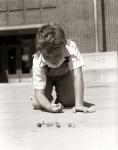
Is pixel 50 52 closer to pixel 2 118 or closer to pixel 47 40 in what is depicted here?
pixel 47 40

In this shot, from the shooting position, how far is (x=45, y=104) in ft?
15.8

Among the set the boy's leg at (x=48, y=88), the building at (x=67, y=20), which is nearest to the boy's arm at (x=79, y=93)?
the boy's leg at (x=48, y=88)

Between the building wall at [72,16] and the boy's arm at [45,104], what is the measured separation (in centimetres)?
2336

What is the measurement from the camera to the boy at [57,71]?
15.5 ft

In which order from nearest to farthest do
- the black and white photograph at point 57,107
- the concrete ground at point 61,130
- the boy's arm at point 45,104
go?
the concrete ground at point 61,130 < the black and white photograph at point 57,107 < the boy's arm at point 45,104

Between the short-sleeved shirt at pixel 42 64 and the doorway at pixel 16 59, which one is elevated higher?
the short-sleeved shirt at pixel 42 64

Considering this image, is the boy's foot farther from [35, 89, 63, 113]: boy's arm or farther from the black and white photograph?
[35, 89, 63, 113]: boy's arm

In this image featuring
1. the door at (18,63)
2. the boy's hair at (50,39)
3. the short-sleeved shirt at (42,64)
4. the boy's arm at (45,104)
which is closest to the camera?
the boy's hair at (50,39)

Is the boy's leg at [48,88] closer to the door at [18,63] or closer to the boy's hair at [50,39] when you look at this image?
the boy's hair at [50,39]

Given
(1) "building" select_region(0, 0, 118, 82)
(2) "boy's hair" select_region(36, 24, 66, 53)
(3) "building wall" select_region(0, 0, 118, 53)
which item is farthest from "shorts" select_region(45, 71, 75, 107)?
(3) "building wall" select_region(0, 0, 118, 53)

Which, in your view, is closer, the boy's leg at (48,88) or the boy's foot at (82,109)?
the boy's foot at (82,109)

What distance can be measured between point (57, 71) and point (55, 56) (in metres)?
0.24

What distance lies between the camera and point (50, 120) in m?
4.52

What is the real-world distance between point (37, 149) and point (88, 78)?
6073 mm
